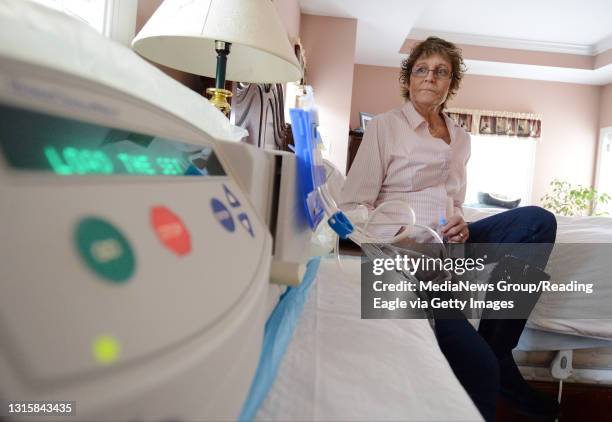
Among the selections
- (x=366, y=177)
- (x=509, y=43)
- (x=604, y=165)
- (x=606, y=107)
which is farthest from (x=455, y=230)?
(x=606, y=107)

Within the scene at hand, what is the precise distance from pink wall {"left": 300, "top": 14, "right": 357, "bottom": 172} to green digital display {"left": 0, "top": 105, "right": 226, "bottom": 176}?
3399mm

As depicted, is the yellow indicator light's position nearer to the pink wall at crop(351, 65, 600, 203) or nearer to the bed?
the bed

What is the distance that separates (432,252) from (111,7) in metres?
0.84

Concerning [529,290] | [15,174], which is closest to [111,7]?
[15,174]

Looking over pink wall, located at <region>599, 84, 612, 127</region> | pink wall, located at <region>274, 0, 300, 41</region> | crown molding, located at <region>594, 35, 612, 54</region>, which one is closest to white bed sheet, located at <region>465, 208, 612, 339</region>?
pink wall, located at <region>274, 0, 300, 41</region>

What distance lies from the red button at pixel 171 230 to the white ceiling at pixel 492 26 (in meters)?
3.54

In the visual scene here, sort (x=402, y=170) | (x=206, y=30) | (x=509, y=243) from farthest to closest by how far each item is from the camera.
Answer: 1. (x=402, y=170)
2. (x=509, y=243)
3. (x=206, y=30)

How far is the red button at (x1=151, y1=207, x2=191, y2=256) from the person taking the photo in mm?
201

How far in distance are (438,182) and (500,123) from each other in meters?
4.42

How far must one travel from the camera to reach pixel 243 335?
22 centimetres

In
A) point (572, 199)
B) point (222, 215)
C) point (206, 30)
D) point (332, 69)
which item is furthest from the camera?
point (572, 199)

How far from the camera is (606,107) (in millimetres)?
4926

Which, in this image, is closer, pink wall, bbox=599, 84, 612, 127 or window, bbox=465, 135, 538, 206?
pink wall, bbox=599, 84, 612, 127

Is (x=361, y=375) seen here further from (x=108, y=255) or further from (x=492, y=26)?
(x=492, y=26)
